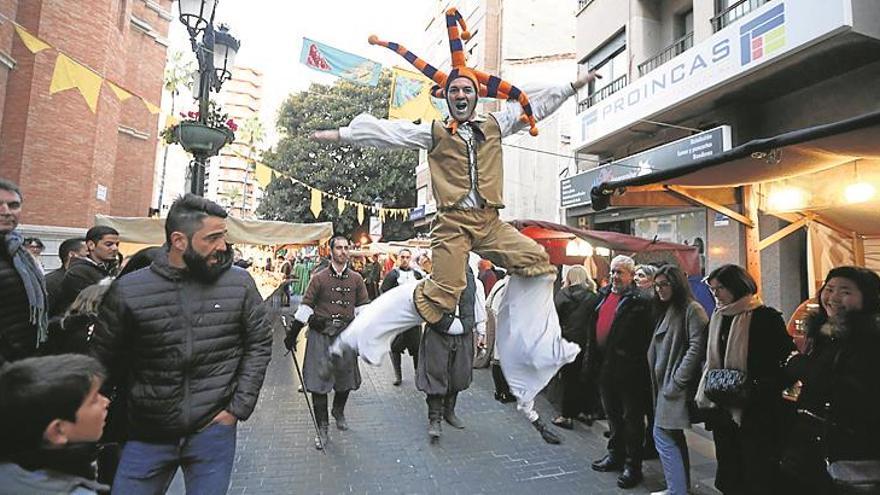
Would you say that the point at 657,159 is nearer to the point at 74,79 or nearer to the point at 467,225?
the point at 467,225

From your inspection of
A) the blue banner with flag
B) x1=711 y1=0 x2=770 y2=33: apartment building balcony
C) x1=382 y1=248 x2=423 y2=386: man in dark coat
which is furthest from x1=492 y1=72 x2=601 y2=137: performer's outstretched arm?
x1=711 y1=0 x2=770 y2=33: apartment building balcony

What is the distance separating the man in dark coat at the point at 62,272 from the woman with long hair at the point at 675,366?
4.77 metres

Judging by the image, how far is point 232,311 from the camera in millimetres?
2512

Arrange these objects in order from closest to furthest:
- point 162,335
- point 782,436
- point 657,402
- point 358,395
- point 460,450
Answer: point 162,335, point 782,436, point 657,402, point 460,450, point 358,395

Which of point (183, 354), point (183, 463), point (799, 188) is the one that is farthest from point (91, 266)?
point (799, 188)

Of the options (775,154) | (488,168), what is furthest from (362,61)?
(775,154)

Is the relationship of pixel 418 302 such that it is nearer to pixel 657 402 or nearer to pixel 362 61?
pixel 657 402

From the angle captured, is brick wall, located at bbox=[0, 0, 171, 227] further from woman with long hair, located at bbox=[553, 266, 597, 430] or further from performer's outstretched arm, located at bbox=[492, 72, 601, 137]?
performer's outstretched arm, located at bbox=[492, 72, 601, 137]

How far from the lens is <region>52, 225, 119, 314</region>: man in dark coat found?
336 cm

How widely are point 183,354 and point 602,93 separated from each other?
13.7 metres

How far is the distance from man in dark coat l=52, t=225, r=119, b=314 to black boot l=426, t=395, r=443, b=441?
3496 millimetres

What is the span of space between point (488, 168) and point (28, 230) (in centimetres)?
1327

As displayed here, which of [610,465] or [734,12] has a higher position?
[734,12]

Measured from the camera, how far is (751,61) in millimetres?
8008
